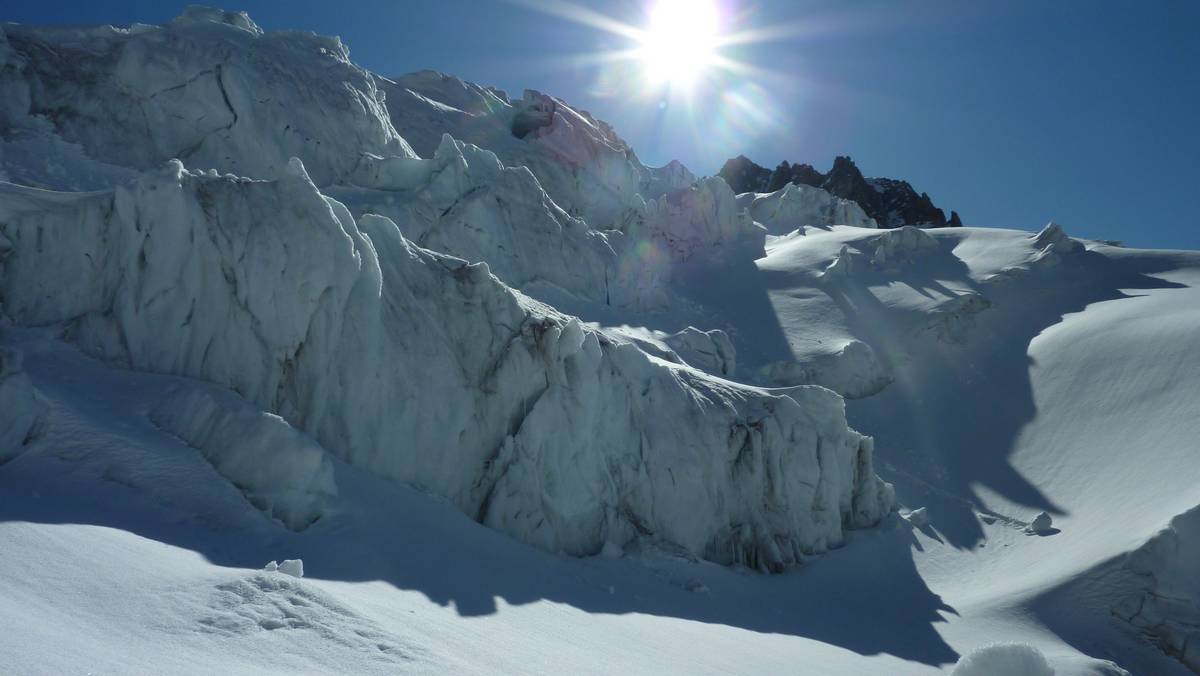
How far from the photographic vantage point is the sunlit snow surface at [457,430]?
8523mm

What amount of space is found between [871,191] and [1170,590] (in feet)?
239

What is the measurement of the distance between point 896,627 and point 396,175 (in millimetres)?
22088

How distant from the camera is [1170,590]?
16.1 metres

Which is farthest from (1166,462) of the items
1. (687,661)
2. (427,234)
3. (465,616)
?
(427,234)

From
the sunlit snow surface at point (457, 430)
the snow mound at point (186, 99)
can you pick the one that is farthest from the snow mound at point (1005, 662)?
the snow mound at point (186, 99)

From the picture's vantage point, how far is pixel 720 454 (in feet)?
60.7

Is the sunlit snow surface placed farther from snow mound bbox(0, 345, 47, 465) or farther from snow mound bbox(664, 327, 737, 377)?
snow mound bbox(664, 327, 737, 377)

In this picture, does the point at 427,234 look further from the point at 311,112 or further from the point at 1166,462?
the point at 1166,462

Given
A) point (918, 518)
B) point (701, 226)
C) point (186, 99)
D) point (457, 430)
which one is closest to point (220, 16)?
point (186, 99)

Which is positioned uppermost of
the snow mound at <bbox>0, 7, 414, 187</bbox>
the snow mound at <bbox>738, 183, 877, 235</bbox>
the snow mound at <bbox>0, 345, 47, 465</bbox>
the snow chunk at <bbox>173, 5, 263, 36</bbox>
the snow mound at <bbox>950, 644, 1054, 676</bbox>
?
the snow mound at <bbox>738, 183, 877, 235</bbox>

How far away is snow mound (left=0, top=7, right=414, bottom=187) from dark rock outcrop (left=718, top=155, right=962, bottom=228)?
58.3 m

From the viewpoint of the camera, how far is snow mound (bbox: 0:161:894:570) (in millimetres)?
13156

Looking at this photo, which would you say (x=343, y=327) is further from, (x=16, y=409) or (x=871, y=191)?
(x=871, y=191)

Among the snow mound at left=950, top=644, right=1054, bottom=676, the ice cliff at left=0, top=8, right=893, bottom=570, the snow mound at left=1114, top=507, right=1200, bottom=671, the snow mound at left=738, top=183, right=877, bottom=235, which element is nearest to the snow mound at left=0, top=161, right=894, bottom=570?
the ice cliff at left=0, top=8, right=893, bottom=570
